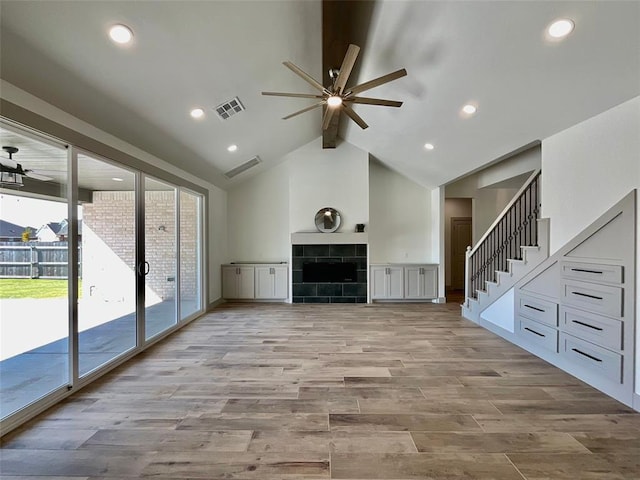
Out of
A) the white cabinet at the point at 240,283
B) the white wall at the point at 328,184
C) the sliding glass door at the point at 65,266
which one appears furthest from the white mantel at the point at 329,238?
the sliding glass door at the point at 65,266

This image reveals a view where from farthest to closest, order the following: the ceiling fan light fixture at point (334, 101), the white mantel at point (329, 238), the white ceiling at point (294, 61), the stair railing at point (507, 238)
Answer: the white mantel at point (329, 238)
the stair railing at point (507, 238)
the ceiling fan light fixture at point (334, 101)
the white ceiling at point (294, 61)

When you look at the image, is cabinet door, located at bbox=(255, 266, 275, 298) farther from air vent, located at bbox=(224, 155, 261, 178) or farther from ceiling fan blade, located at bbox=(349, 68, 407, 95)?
ceiling fan blade, located at bbox=(349, 68, 407, 95)

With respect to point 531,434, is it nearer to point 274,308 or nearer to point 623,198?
point 623,198

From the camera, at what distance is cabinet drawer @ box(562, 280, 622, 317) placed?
252 cm

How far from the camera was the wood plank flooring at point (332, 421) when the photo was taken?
1791mm

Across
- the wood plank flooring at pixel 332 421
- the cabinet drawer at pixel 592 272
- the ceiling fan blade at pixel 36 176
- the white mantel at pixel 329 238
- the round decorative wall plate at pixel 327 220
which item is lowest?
the wood plank flooring at pixel 332 421

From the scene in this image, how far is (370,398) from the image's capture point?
8.34 ft

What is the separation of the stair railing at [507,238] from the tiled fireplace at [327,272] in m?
2.20

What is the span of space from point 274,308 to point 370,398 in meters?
3.70

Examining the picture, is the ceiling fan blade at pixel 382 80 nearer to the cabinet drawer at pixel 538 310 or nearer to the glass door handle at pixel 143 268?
the cabinet drawer at pixel 538 310

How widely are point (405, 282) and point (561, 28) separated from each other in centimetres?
494

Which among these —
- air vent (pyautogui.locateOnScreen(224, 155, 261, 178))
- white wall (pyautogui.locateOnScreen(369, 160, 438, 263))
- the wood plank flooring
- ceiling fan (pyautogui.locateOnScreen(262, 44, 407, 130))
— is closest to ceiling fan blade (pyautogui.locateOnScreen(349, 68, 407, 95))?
ceiling fan (pyautogui.locateOnScreen(262, 44, 407, 130))

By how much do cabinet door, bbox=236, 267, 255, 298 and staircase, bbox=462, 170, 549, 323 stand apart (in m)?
4.40

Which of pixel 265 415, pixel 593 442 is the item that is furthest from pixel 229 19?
pixel 593 442
